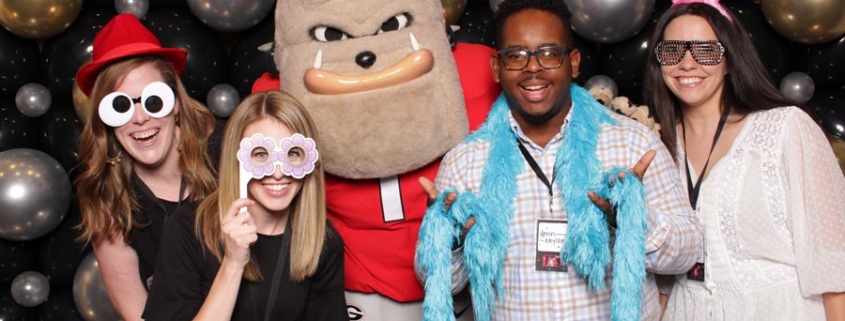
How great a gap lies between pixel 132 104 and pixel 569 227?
1121 mm

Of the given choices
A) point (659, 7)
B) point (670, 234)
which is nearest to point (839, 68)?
point (659, 7)

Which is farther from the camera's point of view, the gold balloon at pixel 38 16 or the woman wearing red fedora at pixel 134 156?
the gold balloon at pixel 38 16

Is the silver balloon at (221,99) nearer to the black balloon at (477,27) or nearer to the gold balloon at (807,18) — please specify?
the black balloon at (477,27)

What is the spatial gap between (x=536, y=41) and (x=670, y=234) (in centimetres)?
53

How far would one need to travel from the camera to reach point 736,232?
2.06 metres

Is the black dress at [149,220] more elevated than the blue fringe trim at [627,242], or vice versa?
the black dress at [149,220]

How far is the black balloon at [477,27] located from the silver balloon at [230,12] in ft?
2.15

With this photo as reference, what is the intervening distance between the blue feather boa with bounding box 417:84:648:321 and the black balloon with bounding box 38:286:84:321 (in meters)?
1.70

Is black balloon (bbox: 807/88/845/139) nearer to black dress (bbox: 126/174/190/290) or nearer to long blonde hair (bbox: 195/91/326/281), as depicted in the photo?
long blonde hair (bbox: 195/91/326/281)

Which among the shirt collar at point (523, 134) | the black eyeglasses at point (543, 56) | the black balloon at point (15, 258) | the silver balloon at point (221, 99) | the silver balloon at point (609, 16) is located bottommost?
the black balloon at point (15, 258)

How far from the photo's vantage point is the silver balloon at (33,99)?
2949 millimetres

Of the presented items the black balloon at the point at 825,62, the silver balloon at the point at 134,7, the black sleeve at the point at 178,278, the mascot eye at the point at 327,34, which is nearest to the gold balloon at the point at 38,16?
the silver balloon at the point at 134,7

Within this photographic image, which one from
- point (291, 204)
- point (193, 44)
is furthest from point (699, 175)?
point (193, 44)

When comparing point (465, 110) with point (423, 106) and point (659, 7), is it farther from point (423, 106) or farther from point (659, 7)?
point (659, 7)
